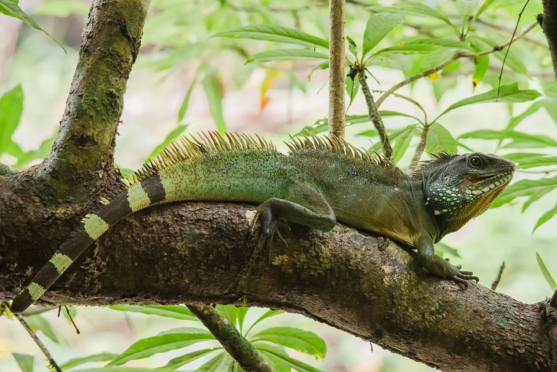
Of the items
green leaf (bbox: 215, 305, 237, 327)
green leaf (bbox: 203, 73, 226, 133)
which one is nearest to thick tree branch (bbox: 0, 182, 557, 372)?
green leaf (bbox: 215, 305, 237, 327)

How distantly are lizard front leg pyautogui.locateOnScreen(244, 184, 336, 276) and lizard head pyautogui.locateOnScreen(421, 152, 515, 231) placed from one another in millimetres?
874

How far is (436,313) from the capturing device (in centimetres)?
236

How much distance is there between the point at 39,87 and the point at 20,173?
9974 millimetres

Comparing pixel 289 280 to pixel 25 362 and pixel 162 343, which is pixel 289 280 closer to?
pixel 162 343

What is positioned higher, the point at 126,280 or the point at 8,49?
the point at 8,49

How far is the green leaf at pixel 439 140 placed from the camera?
3447 mm

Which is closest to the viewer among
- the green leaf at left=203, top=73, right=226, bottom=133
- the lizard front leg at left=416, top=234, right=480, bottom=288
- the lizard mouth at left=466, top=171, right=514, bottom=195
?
the lizard front leg at left=416, top=234, right=480, bottom=288

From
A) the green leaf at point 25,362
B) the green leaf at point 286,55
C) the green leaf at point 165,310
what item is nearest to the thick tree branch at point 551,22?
the green leaf at point 286,55

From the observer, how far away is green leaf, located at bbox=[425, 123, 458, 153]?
3447 millimetres

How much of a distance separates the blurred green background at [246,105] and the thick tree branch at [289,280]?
2.53m

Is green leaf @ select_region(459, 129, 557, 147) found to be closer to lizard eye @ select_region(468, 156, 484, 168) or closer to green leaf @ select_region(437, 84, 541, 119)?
green leaf @ select_region(437, 84, 541, 119)

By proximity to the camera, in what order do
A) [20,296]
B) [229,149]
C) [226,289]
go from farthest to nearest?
[229,149], [226,289], [20,296]

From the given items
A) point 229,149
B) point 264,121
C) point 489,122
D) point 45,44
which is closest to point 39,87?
point 45,44

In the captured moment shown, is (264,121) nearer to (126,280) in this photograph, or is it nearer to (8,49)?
(8,49)
